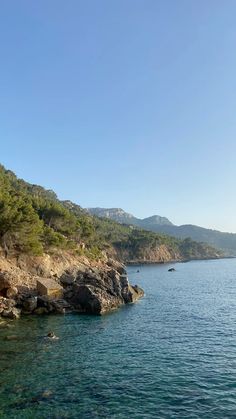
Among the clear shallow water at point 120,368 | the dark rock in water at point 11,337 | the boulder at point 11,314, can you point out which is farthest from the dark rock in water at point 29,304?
the dark rock in water at point 11,337

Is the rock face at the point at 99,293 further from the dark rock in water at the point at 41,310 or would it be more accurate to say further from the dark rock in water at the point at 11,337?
the dark rock in water at the point at 11,337

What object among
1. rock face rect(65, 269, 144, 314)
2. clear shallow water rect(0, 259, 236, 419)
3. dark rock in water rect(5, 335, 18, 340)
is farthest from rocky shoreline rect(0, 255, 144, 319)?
dark rock in water rect(5, 335, 18, 340)

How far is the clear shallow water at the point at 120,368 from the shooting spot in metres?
23.9

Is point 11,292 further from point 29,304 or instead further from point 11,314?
point 11,314

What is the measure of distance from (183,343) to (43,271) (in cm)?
4101

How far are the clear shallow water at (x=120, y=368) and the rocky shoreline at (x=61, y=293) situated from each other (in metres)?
4.34

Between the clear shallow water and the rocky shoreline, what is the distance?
14.2 ft

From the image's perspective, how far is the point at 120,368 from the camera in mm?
31578

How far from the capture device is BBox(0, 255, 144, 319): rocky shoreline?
2222 inches

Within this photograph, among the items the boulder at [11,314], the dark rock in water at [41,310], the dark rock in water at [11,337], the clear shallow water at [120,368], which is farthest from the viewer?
the dark rock in water at [41,310]

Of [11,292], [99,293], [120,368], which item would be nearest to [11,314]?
[11,292]

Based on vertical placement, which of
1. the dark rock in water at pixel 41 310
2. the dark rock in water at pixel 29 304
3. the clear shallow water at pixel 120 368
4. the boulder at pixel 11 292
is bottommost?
the clear shallow water at pixel 120 368

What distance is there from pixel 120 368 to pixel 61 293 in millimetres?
33662

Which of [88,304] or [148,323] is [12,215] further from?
[148,323]
